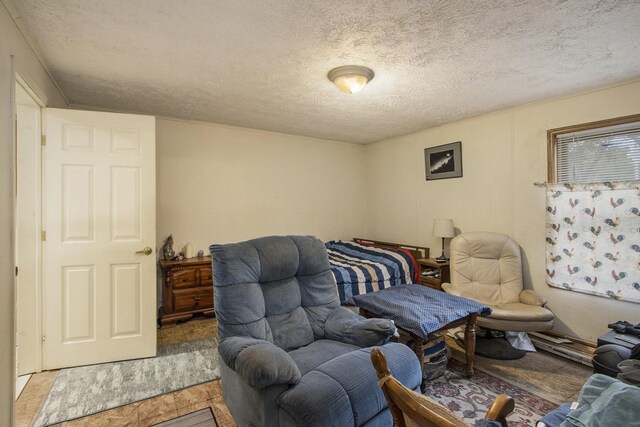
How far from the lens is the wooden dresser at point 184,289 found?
141 inches

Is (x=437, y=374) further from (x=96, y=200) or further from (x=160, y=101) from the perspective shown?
(x=160, y=101)

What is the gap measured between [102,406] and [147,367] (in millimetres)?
526

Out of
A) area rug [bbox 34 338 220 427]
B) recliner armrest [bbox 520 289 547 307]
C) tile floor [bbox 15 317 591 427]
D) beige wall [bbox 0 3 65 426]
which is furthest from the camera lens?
recliner armrest [bbox 520 289 547 307]

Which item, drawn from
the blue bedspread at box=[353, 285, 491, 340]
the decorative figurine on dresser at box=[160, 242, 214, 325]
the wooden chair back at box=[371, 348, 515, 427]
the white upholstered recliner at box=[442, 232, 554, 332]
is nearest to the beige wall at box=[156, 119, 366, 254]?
the decorative figurine on dresser at box=[160, 242, 214, 325]

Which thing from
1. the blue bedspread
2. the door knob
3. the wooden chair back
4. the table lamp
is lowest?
the blue bedspread

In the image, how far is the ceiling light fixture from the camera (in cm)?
246

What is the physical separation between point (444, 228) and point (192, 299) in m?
3.19

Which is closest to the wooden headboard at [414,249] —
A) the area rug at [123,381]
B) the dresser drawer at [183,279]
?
the dresser drawer at [183,279]

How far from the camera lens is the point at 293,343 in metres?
2.01

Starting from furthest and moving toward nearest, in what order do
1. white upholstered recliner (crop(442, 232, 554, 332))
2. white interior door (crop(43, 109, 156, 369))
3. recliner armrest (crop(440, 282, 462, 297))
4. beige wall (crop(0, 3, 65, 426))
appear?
1. recliner armrest (crop(440, 282, 462, 297))
2. white upholstered recliner (crop(442, 232, 554, 332))
3. white interior door (crop(43, 109, 156, 369))
4. beige wall (crop(0, 3, 65, 426))

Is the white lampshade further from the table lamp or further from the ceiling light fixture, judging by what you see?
the ceiling light fixture

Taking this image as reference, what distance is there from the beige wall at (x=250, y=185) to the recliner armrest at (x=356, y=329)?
256 cm

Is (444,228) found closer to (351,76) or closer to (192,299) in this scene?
(351,76)

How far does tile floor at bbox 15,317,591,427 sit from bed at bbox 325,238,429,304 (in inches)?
36.9
